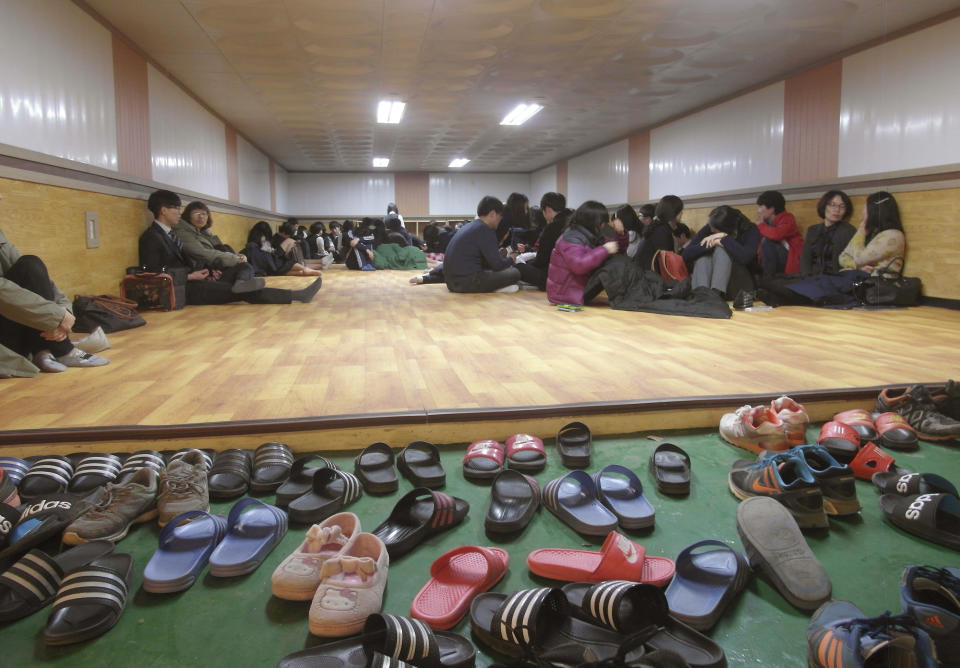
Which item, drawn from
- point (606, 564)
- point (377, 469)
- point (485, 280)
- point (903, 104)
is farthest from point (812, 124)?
point (606, 564)

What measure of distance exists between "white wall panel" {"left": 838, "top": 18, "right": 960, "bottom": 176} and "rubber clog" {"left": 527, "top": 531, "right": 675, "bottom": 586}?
5.79 m

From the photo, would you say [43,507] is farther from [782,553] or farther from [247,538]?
[782,553]

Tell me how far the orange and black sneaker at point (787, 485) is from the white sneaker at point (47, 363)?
282 centimetres

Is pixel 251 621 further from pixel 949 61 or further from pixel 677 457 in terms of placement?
pixel 949 61

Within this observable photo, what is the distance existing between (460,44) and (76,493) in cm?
564

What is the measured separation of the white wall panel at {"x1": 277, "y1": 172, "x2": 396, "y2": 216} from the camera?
1645 cm

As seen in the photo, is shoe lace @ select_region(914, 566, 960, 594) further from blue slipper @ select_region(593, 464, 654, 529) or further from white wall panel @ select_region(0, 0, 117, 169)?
white wall panel @ select_region(0, 0, 117, 169)


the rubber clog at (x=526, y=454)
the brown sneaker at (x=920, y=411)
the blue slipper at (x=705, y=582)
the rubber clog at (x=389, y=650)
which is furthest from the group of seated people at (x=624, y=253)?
the rubber clog at (x=389, y=650)

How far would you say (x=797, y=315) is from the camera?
4.68 meters

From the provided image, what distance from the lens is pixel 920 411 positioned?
2.04 meters

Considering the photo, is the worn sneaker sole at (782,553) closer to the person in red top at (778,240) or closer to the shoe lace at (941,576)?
the shoe lace at (941,576)

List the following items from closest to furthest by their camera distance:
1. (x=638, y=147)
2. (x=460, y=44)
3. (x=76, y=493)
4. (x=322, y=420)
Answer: (x=76, y=493)
(x=322, y=420)
(x=460, y=44)
(x=638, y=147)

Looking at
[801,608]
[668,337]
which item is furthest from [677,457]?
[668,337]

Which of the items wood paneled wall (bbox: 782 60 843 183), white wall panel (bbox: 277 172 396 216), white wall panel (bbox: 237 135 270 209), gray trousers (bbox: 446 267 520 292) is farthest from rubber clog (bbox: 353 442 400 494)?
white wall panel (bbox: 277 172 396 216)
